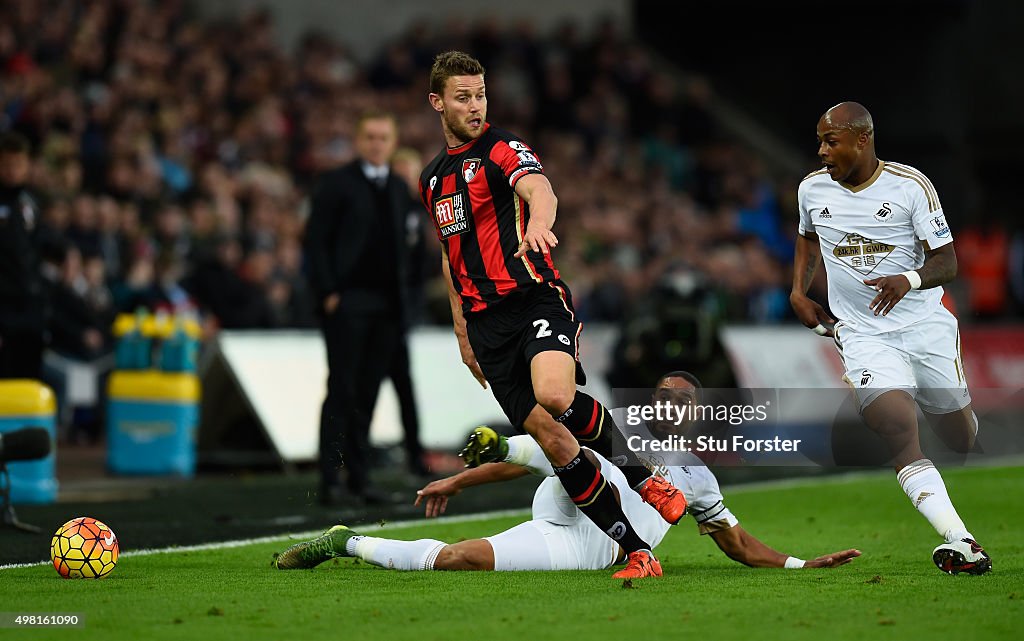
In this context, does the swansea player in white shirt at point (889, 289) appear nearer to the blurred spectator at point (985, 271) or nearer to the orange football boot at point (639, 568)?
the orange football boot at point (639, 568)

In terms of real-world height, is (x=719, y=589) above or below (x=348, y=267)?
below

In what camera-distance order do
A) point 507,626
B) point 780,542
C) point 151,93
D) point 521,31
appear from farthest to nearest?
point 521,31
point 151,93
point 780,542
point 507,626

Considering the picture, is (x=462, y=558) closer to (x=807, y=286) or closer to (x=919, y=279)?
(x=807, y=286)

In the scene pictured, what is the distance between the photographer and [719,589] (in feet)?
22.2

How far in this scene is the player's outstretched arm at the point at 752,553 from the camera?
7.44 meters

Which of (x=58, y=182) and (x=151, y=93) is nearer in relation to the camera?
(x=58, y=182)

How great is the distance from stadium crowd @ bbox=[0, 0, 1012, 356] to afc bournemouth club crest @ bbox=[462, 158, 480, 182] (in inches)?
196

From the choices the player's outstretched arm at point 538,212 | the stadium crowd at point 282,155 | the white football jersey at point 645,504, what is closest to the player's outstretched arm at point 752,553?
the white football jersey at point 645,504

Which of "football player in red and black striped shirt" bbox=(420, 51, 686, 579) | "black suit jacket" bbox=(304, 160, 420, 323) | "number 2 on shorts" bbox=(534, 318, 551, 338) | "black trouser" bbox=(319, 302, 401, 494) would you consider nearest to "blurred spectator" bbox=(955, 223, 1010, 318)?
"black suit jacket" bbox=(304, 160, 420, 323)

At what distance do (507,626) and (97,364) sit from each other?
35.6ft

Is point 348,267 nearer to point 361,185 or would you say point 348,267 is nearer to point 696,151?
point 361,185

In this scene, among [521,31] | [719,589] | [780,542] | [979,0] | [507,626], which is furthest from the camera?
[979,0]

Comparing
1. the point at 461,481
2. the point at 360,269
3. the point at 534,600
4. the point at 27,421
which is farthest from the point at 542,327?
the point at 27,421

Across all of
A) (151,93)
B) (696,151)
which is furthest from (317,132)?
(696,151)
